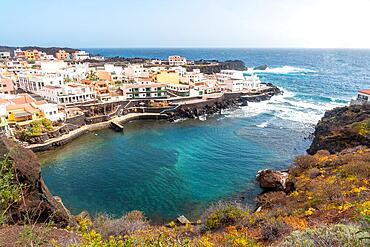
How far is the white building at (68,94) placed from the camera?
49.3 m

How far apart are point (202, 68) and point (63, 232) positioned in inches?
4072

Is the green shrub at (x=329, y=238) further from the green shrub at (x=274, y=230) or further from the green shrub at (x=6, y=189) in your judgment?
the green shrub at (x=6, y=189)

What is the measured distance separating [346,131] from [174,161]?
2022 centimetres

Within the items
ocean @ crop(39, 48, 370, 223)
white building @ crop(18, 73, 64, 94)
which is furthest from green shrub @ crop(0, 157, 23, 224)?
white building @ crop(18, 73, 64, 94)

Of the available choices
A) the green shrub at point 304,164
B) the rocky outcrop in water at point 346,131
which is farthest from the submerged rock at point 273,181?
the rocky outcrop in water at point 346,131

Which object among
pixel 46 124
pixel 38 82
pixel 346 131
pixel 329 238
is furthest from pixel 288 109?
pixel 38 82

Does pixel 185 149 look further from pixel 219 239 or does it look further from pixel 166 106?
pixel 219 239

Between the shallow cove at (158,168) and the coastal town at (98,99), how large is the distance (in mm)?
4448

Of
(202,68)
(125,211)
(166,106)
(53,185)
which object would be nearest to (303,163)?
(125,211)

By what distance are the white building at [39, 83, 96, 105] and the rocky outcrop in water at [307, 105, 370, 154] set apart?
1654 inches

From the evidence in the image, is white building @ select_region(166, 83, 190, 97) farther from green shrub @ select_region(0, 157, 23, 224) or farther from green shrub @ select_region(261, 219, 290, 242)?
green shrub @ select_region(0, 157, 23, 224)

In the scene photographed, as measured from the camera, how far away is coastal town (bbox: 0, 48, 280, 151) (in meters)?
38.9

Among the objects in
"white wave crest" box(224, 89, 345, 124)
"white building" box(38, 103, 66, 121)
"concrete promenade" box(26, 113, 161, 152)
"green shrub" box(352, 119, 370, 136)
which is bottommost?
"concrete promenade" box(26, 113, 161, 152)

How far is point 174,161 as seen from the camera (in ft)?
106
